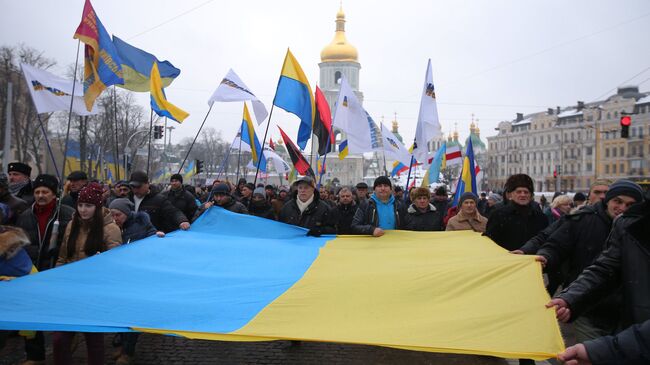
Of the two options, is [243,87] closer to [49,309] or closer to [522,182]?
[522,182]

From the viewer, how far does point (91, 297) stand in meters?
4.24

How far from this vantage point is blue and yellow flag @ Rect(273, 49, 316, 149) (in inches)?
428

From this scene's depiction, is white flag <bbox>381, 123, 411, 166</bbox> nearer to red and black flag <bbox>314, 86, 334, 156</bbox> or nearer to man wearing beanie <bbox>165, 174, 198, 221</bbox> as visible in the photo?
red and black flag <bbox>314, 86, 334, 156</bbox>

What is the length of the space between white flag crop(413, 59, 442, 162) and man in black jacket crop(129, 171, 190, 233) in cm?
669

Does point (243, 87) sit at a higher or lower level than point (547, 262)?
higher

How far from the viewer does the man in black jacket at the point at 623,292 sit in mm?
2553

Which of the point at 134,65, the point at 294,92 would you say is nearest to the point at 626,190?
the point at 294,92

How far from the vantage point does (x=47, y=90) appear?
32.7 feet

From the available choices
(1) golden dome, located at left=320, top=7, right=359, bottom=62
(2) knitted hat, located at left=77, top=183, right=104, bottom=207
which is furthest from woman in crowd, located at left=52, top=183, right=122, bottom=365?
(1) golden dome, located at left=320, top=7, right=359, bottom=62

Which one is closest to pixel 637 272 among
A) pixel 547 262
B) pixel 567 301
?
pixel 567 301

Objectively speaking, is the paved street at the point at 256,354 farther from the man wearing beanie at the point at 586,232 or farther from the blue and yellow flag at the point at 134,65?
the blue and yellow flag at the point at 134,65

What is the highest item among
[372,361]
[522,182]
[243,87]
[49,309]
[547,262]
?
[243,87]

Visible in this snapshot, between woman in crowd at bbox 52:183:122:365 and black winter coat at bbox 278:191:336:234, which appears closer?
woman in crowd at bbox 52:183:122:365

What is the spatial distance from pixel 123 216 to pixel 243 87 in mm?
6667
